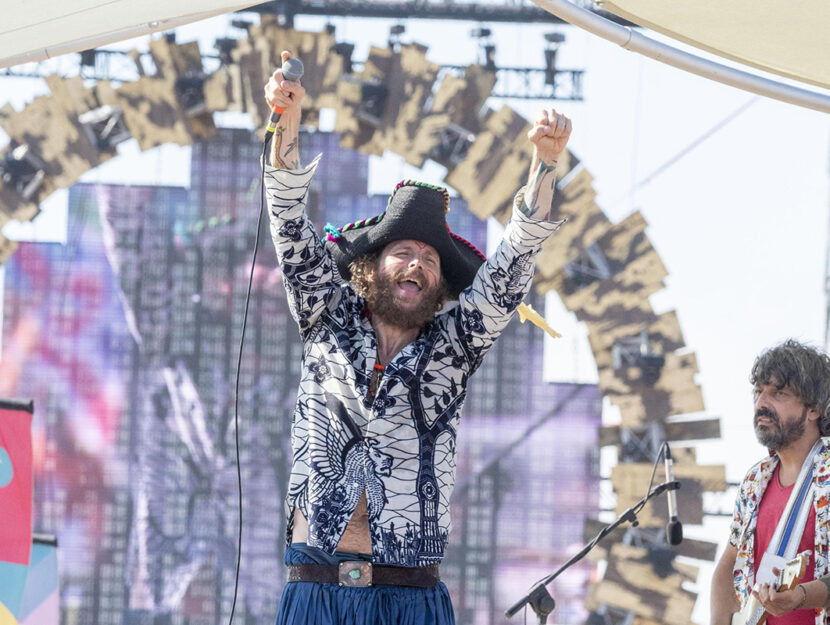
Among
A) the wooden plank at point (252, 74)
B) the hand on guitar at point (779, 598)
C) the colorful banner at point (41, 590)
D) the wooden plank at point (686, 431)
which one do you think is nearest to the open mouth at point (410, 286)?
the hand on guitar at point (779, 598)

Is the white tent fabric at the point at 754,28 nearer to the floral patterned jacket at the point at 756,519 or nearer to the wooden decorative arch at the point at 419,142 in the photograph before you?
the floral patterned jacket at the point at 756,519

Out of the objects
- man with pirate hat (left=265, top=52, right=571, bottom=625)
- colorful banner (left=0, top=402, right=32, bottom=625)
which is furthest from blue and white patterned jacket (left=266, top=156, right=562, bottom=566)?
colorful banner (left=0, top=402, right=32, bottom=625)

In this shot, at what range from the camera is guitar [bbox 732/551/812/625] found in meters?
2.34

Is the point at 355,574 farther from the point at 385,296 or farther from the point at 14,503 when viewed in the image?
the point at 14,503

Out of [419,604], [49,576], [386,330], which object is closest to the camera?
[419,604]

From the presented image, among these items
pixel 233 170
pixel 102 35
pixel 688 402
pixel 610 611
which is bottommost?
pixel 610 611

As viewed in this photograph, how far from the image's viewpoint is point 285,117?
197 centimetres

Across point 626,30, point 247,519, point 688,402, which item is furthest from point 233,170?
point 626,30

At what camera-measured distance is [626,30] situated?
7.95 ft

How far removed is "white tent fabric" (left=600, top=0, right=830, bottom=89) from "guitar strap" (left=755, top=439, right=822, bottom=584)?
0.91m

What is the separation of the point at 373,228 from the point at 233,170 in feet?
9.10

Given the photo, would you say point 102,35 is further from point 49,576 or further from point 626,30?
point 49,576

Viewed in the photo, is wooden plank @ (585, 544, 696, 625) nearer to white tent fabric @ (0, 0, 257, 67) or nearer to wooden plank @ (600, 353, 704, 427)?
wooden plank @ (600, 353, 704, 427)

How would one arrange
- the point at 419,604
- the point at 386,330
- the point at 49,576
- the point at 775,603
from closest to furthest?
the point at 419,604 → the point at 386,330 → the point at 775,603 → the point at 49,576
